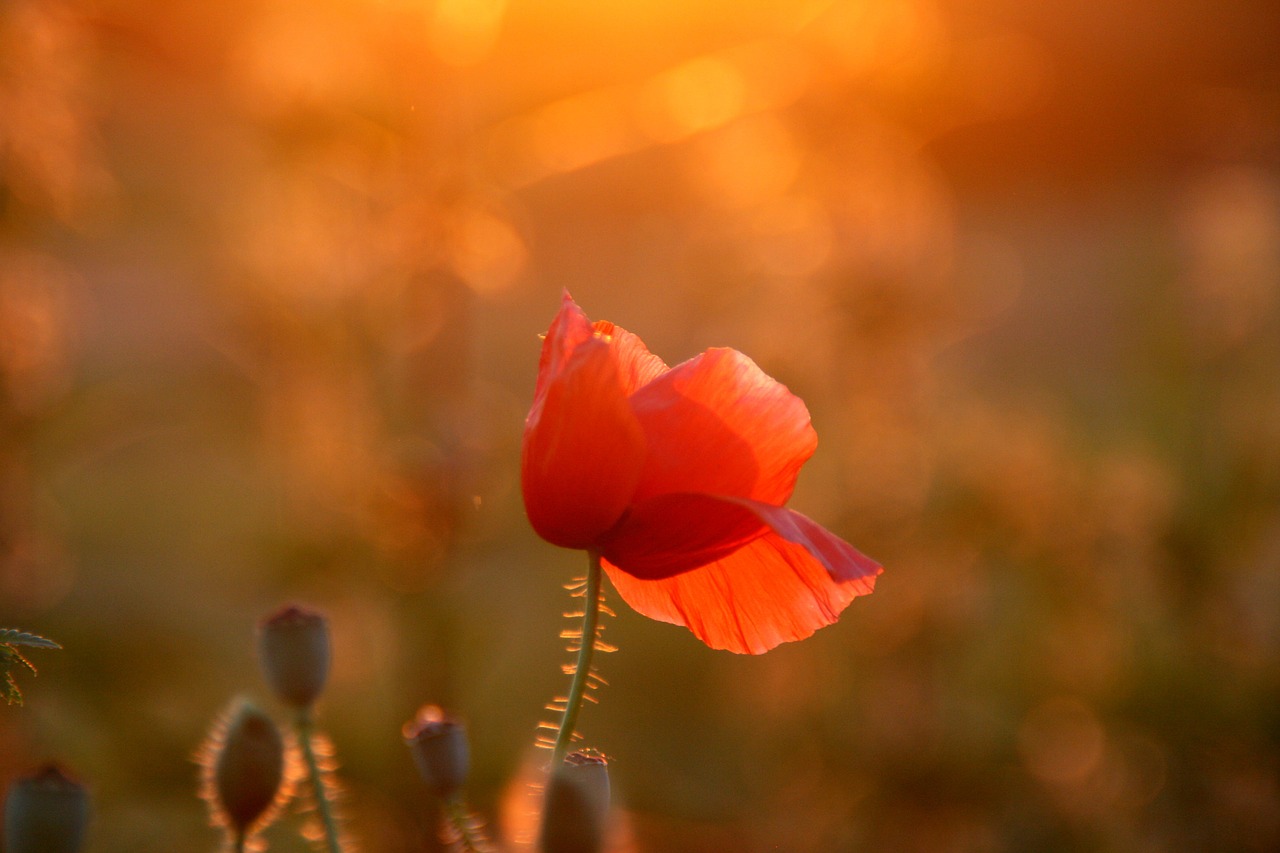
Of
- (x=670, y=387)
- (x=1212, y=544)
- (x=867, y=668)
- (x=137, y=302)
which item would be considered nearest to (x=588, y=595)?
(x=670, y=387)

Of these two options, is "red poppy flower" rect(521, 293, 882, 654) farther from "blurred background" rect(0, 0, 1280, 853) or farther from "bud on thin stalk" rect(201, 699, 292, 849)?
"blurred background" rect(0, 0, 1280, 853)

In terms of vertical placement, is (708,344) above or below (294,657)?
above

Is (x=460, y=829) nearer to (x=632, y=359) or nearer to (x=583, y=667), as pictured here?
(x=583, y=667)

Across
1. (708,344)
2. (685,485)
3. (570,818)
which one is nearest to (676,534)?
(685,485)

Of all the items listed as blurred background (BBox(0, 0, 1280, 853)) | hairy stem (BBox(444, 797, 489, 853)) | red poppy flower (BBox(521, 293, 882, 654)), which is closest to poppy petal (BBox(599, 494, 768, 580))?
red poppy flower (BBox(521, 293, 882, 654))

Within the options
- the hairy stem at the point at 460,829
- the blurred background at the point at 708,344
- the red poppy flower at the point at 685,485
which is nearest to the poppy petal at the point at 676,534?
the red poppy flower at the point at 685,485

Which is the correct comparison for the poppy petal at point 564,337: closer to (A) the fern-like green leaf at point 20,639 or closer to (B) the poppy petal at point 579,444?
(B) the poppy petal at point 579,444

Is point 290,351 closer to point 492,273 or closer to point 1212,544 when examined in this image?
point 492,273
